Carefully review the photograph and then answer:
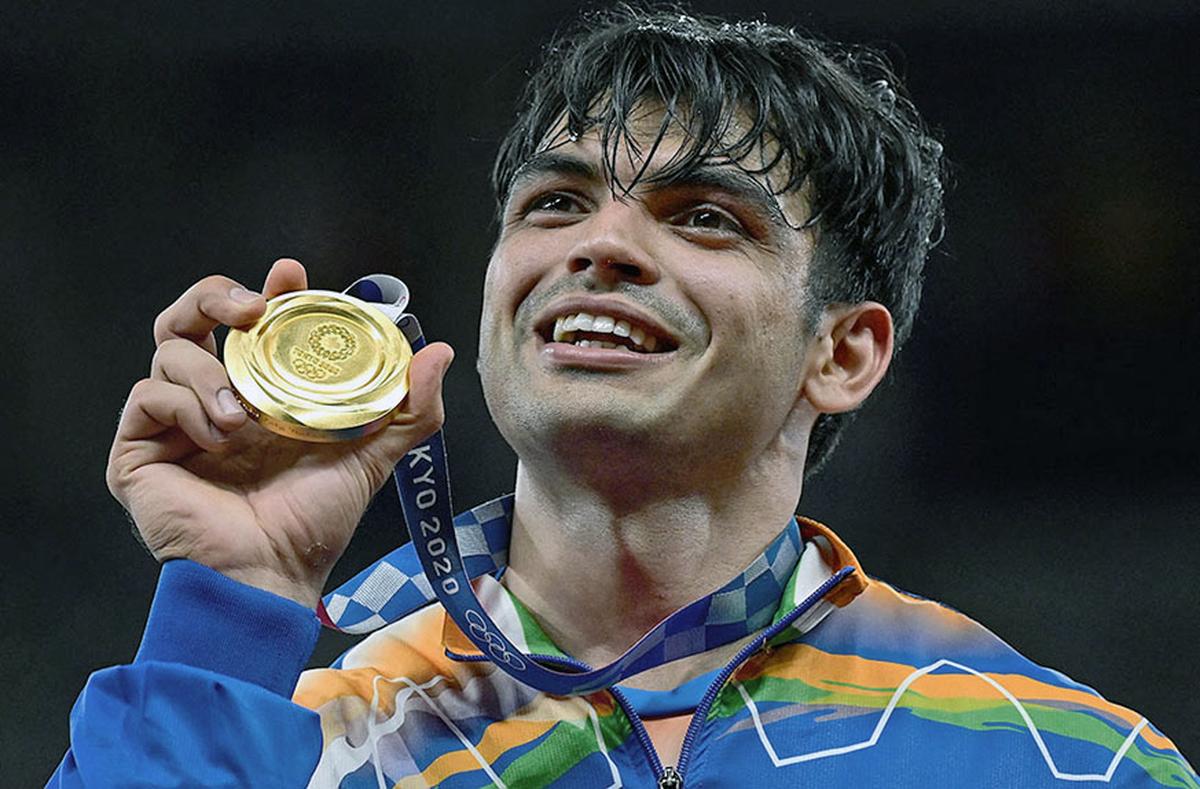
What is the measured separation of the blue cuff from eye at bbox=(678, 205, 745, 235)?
0.94m

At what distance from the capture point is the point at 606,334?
280 cm

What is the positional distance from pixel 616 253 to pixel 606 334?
0.13 meters

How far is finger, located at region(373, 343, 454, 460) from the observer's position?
2.49 metres

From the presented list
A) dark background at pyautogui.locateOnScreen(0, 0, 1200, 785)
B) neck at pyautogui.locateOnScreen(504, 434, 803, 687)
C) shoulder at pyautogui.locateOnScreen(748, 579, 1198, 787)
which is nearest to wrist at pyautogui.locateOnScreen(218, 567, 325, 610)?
neck at pyautogui.locateOnScreen(504, 434, 803, 687)

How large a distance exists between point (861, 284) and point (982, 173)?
202cm

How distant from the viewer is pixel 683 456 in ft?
9.37

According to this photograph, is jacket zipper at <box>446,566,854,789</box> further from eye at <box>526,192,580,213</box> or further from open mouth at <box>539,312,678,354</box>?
eye at <box>526,192,580,213</box>

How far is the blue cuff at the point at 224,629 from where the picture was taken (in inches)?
93.5

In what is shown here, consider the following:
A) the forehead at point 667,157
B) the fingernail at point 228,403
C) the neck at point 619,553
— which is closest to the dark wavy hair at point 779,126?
the forehead at point 667,157

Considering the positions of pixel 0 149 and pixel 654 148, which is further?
pixel 0 149

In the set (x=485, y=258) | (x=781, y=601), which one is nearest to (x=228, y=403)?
(x=781, y=601)

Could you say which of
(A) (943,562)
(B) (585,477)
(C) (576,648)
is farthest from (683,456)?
(A) (943,562)

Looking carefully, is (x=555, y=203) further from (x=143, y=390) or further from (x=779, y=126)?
(x=143, y=390)

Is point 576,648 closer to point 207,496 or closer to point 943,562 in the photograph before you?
point 207,496
